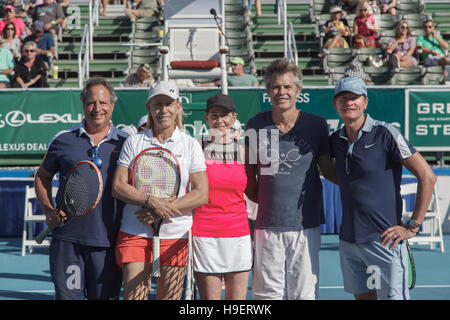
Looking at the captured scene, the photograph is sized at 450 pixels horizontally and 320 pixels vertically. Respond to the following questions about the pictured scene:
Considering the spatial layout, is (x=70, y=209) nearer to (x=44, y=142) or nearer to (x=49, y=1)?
(x=44, y=142)

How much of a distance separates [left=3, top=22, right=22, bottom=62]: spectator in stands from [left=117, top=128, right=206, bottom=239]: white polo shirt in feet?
38.7

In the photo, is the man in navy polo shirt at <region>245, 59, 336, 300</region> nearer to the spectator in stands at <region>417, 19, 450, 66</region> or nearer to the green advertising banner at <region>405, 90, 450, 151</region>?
the green advertising banner at <region>405, 90, 450, 151</region>

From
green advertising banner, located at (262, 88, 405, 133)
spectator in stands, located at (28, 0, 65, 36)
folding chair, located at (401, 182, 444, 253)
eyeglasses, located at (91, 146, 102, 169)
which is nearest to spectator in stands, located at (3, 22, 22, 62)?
spectator in stands, located at (28, 0, 65, 36)

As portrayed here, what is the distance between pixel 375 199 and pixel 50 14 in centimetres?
1408

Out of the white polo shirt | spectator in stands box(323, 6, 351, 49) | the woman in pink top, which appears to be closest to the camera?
the white polo shirt

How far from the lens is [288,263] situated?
4.69 metres

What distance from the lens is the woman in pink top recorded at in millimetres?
4543

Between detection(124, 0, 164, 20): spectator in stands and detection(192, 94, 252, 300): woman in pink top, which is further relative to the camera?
detection(124, 0, 164, 20): spectator in stands

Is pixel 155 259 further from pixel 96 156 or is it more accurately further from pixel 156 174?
pixel 96 156

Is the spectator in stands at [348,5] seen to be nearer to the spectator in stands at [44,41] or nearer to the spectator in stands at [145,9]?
the spectator in stands at [145,9]

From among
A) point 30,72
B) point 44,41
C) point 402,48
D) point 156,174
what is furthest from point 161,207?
Result: point 402,48

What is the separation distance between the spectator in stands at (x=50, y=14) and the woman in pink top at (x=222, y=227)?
1266 centimetres

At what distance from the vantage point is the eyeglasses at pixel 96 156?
4.37 metres

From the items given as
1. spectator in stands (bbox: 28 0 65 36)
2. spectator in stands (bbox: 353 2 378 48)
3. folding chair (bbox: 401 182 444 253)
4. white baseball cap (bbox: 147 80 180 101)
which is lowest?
folding chair (bbox: 401 182 444 253)
